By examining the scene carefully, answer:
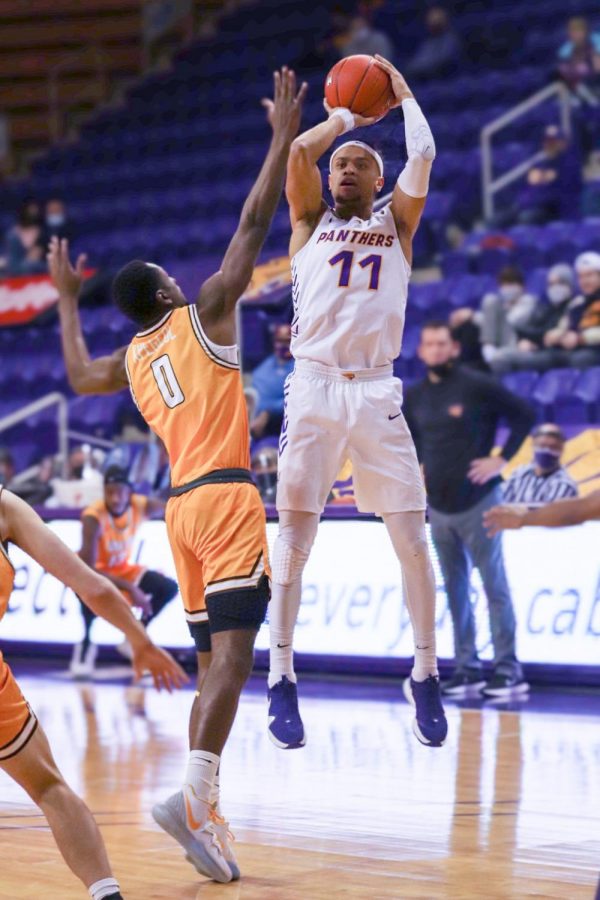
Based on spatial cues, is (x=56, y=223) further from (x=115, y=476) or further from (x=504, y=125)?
(x=115, y=476)

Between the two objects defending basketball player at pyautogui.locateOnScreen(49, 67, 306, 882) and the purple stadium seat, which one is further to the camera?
the purple stadium seat

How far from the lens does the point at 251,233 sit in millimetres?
5605

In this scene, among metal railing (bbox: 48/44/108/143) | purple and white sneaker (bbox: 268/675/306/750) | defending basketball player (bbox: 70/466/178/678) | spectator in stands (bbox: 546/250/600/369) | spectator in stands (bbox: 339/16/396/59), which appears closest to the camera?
purple and white sneaker (bbox: 268/675/306/750)

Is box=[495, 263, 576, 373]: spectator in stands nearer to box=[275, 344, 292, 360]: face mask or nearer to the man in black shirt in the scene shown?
box=[275, 344, 292, 360]: face mask

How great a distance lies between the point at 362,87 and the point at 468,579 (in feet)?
15.2

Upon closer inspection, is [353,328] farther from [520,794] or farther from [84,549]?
[84,549]

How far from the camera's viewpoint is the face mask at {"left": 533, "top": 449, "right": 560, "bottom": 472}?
1037 cm

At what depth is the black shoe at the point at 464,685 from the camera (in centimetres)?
980

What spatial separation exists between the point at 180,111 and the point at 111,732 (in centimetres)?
1325

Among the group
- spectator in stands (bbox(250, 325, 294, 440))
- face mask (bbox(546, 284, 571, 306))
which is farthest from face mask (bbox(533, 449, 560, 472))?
face mask (bbox(546, 284, 571, 306))

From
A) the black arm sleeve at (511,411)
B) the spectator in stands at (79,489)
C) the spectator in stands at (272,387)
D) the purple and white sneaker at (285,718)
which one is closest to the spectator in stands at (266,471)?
the spectator in stands at (272,387)

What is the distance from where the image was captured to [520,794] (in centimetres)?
680

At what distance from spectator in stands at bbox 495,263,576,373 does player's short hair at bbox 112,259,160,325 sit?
25.4 feet

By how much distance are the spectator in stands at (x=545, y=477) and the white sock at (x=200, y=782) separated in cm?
524
